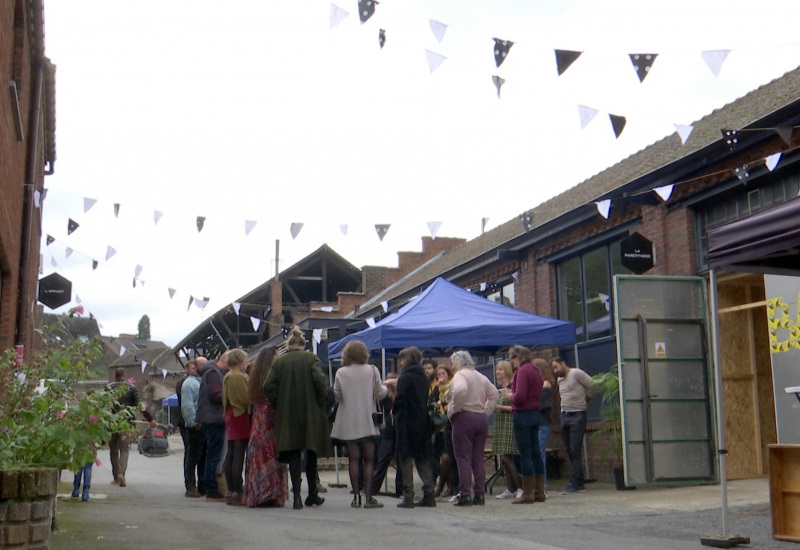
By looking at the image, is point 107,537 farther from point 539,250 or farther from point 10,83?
point 539,250

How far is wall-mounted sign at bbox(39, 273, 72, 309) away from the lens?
1675cm

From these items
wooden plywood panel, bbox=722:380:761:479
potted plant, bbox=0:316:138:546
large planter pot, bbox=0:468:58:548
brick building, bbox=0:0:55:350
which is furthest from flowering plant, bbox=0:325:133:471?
wooden plywood panel, bbox=722:380:761:479

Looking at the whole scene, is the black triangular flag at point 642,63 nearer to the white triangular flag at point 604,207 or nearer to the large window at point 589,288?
the white triangular flag at point 604,207

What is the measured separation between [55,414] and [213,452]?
4.92m

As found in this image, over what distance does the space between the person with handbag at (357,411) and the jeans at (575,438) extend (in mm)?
2881

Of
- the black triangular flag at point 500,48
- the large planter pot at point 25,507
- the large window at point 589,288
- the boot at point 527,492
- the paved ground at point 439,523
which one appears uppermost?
the black triangular flag at point 500,48

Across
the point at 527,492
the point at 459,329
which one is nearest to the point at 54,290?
the point at 459,329

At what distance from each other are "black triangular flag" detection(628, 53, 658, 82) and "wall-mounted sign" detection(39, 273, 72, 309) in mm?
11388

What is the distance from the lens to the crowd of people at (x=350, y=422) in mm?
9547

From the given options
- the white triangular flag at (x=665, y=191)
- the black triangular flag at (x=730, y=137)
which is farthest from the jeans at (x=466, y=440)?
the black triangular flag at (x=730, y=137)

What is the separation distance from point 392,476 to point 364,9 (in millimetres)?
8325

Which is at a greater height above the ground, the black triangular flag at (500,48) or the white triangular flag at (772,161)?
the black triangular flag at (500,48)

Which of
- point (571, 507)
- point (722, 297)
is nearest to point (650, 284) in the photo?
point (722, 297)

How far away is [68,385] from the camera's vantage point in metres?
6.26
